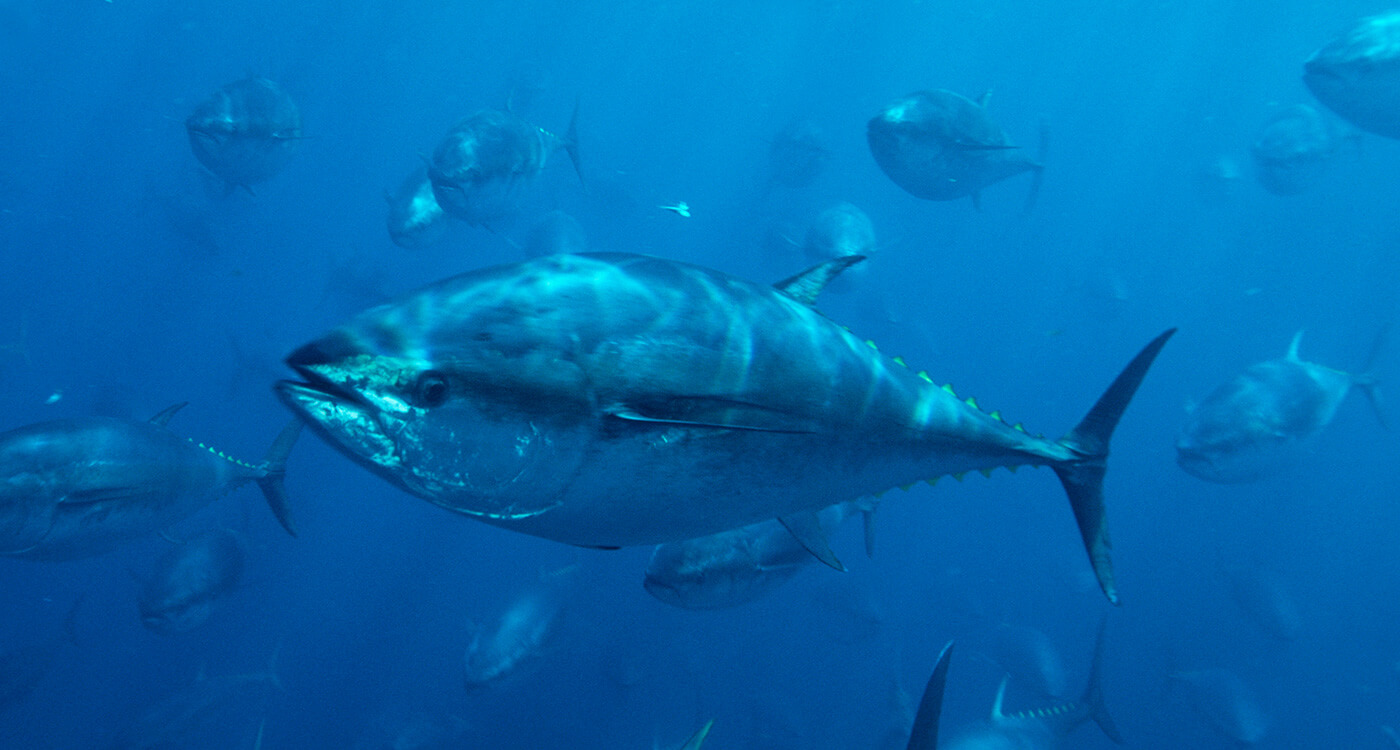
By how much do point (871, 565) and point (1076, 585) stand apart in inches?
180

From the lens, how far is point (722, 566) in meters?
4.05

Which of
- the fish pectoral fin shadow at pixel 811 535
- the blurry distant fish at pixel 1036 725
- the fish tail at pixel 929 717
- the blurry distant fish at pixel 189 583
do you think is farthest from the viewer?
the blurry distant fish at pixel 189 583

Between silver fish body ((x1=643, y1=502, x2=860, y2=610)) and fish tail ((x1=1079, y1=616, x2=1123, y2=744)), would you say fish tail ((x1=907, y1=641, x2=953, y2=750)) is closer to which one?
silver fish body ((x1=643, y1=502, x2=860, y2=610))

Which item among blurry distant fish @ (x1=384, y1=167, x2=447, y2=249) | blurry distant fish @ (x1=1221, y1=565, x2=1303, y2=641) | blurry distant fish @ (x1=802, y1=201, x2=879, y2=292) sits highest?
blurry distant fish @ (x1=802, y1=201, x2=879, y2=292)

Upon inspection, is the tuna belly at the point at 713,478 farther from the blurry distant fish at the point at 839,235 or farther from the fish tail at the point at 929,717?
the blurry distant fish at the point at 839,235

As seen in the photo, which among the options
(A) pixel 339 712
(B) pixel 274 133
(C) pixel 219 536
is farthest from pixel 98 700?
(B) pixel 274 133

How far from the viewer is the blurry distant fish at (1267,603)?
8.57 metres

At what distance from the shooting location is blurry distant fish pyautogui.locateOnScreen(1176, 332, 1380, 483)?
218 inches

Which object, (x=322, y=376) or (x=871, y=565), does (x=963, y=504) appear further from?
(x=322, y=376)

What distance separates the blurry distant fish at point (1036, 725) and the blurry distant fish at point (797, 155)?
8212 mm

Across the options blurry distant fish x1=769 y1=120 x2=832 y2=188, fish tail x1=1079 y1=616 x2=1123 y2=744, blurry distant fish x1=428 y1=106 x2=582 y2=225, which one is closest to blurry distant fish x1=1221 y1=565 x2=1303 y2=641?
fish tail x1=1079 y1=616 x2=1123 y2=744

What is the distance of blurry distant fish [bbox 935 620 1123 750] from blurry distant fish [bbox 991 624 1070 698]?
1.79 meters

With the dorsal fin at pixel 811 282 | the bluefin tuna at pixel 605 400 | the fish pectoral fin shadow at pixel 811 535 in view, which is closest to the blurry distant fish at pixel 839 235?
Answer: the dorsal fin at pixel 811 282

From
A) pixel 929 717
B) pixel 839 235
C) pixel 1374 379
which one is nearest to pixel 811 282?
pixel 929 717
